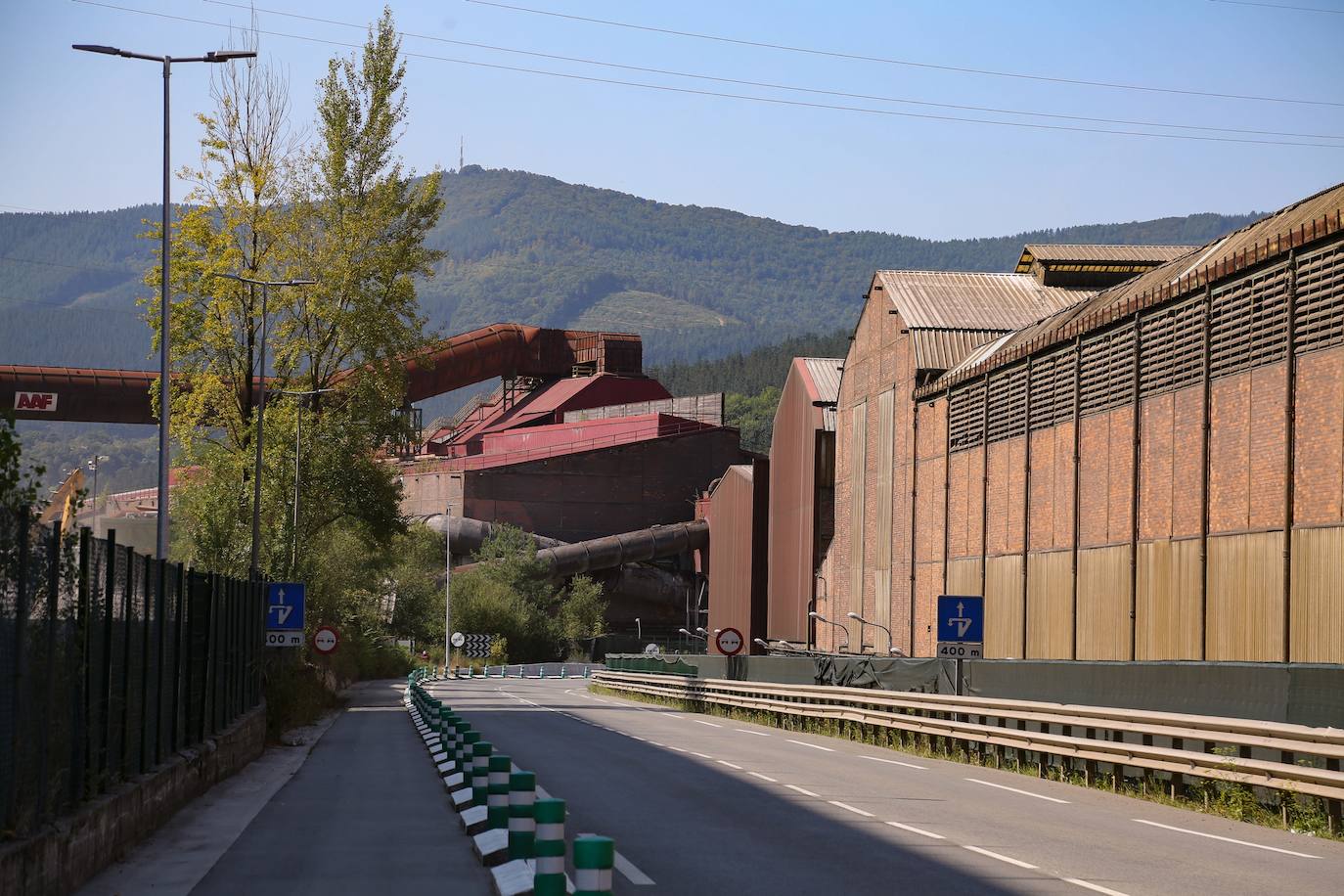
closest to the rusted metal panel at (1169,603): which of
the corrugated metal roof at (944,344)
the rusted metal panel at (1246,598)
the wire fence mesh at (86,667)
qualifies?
the rusted metal panel at (1246,598)

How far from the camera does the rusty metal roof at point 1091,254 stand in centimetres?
6006

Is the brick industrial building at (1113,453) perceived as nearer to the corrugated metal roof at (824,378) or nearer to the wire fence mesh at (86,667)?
the corrugated metal roof at (824,378)

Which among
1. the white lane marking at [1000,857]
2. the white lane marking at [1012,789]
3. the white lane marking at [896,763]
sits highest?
the white lane marking at [1000,857]

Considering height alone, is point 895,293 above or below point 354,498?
above

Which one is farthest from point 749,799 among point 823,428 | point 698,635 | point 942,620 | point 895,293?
point 698,635

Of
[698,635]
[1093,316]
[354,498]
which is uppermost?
[1093,316]

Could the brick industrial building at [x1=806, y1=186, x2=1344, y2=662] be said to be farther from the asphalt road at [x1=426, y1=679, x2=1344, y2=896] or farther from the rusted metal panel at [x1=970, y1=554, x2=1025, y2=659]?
the asphalt road at [x1=426, y1=679, x2=1344, y2=896]

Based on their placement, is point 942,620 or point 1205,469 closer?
point 942,620

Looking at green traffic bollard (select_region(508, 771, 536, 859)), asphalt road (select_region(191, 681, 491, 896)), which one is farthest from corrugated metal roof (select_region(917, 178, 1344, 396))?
green traffic bollard (select_region(508, 771, 536, 859))

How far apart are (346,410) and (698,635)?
2511 inches

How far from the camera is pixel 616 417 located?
4318 inches

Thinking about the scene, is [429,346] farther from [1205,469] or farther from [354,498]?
[1205,469]

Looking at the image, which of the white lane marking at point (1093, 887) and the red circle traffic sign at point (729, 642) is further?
the red circle traffic sign at point (729, 642)

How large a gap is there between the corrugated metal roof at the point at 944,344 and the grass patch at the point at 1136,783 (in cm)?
1960
